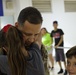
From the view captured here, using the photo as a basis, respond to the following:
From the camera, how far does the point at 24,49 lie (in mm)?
917

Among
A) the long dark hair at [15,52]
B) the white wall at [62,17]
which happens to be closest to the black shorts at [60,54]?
the white wall at [62,17]

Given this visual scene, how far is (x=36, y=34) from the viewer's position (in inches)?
40.3

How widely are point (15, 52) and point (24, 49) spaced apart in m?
0.04

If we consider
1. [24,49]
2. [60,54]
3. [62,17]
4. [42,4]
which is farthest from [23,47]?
[42,4]

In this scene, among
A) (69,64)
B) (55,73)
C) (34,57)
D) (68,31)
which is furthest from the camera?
(68,31)

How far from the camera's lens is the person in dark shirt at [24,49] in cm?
91

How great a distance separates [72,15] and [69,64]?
6.48m

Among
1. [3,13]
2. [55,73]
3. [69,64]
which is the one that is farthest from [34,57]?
[3,13]

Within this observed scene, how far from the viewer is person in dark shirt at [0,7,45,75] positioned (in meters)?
0.91

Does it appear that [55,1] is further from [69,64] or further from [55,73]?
[69,64]

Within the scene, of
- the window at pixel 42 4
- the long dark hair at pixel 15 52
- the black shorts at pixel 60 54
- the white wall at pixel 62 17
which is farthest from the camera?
the window at pixel 42 4

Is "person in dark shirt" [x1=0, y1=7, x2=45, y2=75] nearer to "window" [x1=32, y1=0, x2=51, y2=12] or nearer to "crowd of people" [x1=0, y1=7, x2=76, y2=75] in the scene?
"crowd of people" [x1=0, y1=7, x2=76, y2=75]

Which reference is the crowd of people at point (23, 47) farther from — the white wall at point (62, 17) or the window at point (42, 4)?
the window at point (42, 4)

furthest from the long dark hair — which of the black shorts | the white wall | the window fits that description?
the window
